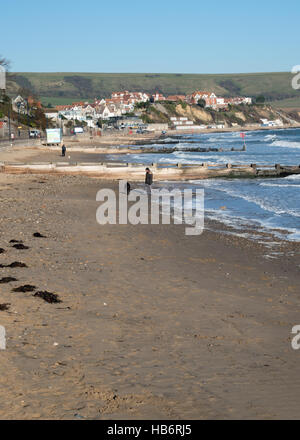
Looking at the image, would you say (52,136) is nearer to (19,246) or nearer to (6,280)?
(19,246)

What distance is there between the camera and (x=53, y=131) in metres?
78.5

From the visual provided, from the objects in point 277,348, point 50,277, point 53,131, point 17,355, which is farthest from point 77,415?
point 53,131

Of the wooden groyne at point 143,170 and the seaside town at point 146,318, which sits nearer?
the seaside town at point 146,318

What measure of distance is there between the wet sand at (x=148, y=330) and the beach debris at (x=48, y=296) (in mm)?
141

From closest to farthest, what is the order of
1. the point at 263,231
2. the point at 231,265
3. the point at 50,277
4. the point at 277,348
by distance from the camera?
the point at 277,348 < the point at 50,277 < the point at 231,265 < the point at 263,231

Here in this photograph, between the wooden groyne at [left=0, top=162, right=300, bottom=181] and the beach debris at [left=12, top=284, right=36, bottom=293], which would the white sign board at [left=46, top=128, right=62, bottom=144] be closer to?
the wooden groyne at [left=0, top=162, right=300, bottom=181]

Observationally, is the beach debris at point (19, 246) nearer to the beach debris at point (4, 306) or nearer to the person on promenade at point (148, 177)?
the beach debris at point (4, 306)

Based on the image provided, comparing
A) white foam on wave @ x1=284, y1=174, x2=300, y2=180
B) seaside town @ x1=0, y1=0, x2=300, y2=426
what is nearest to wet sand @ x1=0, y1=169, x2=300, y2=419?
seaside town @ x1=0, y1=0, x2=300, y2=426

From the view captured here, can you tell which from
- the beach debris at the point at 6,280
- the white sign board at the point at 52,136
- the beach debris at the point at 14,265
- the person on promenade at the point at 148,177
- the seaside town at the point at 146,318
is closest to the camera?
the seaside town at the point at 146,318

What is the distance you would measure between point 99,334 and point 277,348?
107 inches

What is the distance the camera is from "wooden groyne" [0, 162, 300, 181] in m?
42.7

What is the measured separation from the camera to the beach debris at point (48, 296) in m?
10.3

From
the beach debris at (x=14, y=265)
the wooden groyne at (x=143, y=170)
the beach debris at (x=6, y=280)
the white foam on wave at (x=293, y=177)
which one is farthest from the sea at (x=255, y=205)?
the beach debris at (x=6, y=280)

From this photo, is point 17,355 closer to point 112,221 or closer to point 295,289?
point 295,289
